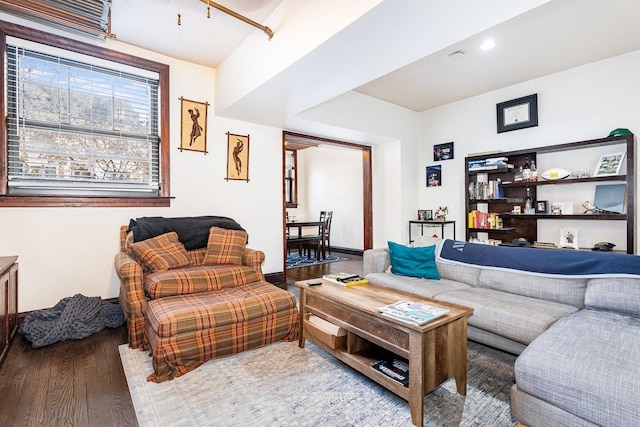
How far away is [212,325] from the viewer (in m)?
2.10

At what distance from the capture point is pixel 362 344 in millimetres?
2020

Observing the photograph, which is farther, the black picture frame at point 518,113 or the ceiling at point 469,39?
the black picture frame at point 518,113

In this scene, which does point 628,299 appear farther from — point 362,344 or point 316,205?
point 316,205

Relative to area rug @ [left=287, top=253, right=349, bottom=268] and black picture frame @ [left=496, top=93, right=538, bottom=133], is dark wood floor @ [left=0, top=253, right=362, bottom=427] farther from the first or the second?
black picture frame @ [left=496, top=93, right=538, bottom=133]

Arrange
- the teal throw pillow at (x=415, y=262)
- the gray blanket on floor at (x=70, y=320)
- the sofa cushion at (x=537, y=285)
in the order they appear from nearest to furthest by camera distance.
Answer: the sofa cushion at (x=537, y=285) → the gray blanket on floor at (x=70, y=320) → the teal throw pillow at (x=415, y=262)

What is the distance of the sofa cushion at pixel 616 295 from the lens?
6.27 ft

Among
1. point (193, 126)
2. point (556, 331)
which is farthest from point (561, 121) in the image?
point (193, 126)

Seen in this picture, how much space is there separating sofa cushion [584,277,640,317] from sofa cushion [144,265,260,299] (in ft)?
8.33

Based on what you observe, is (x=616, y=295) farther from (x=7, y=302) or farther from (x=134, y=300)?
(x=7, y=302)

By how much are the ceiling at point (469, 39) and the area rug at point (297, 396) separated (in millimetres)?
2203

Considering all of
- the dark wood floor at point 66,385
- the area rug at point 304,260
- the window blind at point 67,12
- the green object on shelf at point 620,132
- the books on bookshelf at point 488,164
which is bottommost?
the dark wood floor at point 66,385

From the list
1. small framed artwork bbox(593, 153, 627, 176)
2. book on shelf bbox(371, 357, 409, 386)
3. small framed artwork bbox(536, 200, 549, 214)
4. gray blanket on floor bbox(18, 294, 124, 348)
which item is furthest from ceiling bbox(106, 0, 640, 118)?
gray blanket on floor bbox(18, 294, 124, 348)

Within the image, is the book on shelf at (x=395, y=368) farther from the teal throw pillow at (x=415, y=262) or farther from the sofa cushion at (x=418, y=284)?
the teal throw pillow at (x=415, y=262)

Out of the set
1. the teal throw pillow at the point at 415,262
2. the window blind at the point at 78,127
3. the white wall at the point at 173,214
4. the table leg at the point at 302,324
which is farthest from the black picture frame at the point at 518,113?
the window blind at the point at 78,127
